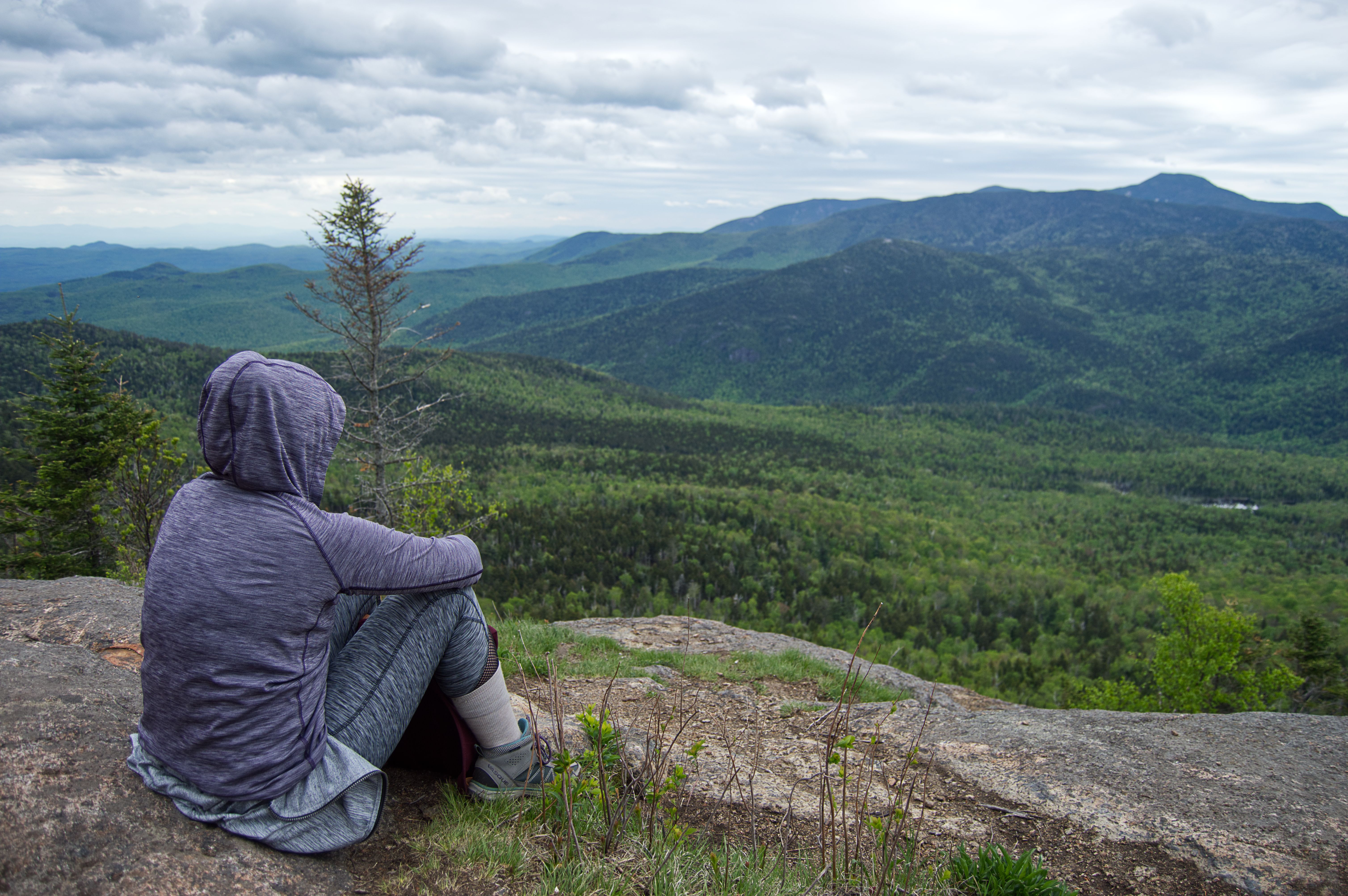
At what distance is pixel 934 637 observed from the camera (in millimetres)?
41719

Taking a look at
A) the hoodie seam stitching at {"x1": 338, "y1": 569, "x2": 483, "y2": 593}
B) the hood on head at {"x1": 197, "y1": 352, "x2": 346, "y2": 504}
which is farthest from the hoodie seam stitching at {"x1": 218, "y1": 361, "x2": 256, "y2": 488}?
the hoodie seam stitching at {"x1": 338, "y1": 569, "x2": 483, "y2": 593}

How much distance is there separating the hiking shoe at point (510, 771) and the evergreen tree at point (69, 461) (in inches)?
741

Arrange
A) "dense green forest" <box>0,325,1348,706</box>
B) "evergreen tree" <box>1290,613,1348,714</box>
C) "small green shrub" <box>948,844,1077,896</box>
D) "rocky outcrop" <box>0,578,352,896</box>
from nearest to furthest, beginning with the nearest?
1. "rocky outcrop" <box>0,578,352,896</box>
2. "small green shrub" <box>948,844,1077,896</box>
3. "evergreen tree" <box>1290,613,1348,714</box>
4. "dense green forest" <box>0,325,1348,706</box>

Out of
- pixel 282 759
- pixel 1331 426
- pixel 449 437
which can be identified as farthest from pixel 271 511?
pixel 1331 426

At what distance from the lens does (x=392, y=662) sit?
3434mm

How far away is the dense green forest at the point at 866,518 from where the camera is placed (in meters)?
40.4

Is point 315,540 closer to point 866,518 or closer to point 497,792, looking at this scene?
point 497,792

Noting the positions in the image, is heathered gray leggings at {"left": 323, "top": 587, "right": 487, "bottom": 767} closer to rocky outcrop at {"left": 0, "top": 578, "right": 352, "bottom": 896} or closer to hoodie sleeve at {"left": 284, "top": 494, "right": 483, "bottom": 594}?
hoodie sleeve at {"left": 284, "top": 494, "right": 483, "bottom": 594}

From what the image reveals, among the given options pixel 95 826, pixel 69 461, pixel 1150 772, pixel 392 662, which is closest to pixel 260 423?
pixel 392 662

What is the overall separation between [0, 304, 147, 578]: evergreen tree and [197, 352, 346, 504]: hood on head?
62.4 feet

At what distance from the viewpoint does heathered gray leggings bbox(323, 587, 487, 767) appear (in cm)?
338

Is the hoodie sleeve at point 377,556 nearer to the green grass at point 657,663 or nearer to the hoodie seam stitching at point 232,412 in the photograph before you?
the hoodie seam stitching at point 232,412

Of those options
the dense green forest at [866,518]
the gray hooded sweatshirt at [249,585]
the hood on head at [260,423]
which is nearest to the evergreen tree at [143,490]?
the dense green forest at [866,518]

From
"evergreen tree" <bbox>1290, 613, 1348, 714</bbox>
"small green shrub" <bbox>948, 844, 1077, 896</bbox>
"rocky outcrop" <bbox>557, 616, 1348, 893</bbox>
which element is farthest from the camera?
"evergreen tree" <bbox>1290, 613, 1348, 714</bbox>
